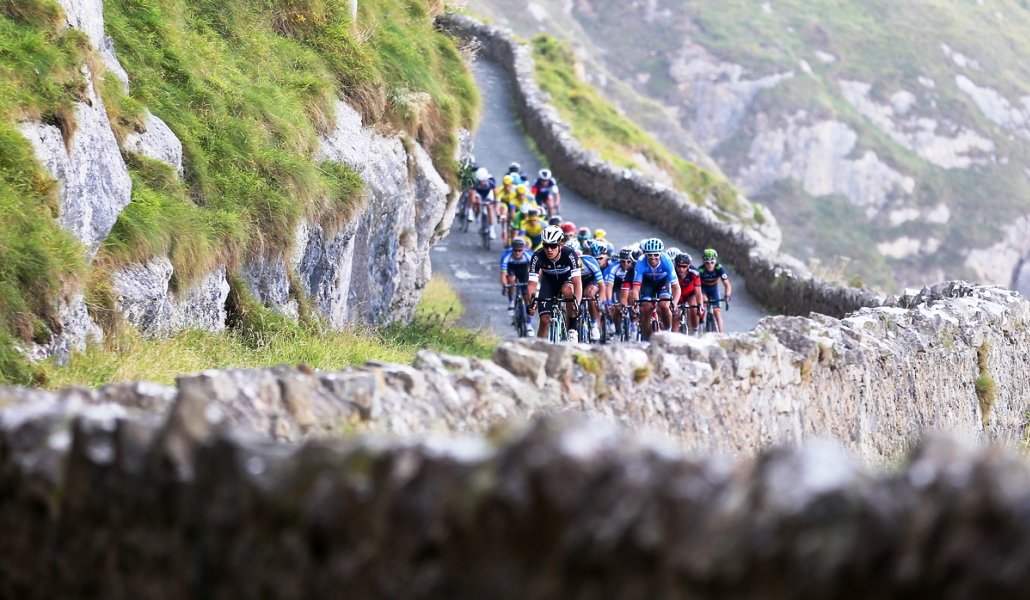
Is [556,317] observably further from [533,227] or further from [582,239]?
[533,227]

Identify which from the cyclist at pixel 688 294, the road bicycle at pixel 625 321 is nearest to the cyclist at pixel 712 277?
the cyclist at pixel 688 294

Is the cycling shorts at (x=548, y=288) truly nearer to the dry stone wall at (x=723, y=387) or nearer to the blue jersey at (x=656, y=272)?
the blue jersey at (x=656, y=272)

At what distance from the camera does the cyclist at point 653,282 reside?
57.2 ft

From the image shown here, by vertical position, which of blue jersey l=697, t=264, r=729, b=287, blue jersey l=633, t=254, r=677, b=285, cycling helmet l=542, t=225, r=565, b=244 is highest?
cycling helmet l=542, t=225, r=565, b=244

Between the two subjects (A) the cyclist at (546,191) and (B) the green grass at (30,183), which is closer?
(B) the green grass at (30,183)

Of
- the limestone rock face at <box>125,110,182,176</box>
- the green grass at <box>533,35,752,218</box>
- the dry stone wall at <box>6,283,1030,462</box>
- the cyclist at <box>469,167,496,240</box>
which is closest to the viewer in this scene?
the dry stone wall at <box>6,283,1030,462</box>

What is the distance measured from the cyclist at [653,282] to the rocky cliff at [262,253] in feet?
11.5

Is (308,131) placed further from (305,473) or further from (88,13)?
(305,473)

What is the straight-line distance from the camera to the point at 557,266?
52.6 feet

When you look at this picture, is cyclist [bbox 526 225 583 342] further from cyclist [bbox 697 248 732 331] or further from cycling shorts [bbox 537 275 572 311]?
cyclist [bbox 697 248 732 331]

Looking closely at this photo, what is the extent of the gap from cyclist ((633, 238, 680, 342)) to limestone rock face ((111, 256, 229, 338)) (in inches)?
289

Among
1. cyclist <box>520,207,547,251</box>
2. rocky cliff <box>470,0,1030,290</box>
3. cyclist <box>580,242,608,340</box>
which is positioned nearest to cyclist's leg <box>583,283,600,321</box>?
cyclist <box>580,242,608,340</box>

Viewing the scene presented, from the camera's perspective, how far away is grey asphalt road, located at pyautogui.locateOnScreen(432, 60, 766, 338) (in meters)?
23.4

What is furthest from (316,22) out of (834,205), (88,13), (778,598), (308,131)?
(834,205)
